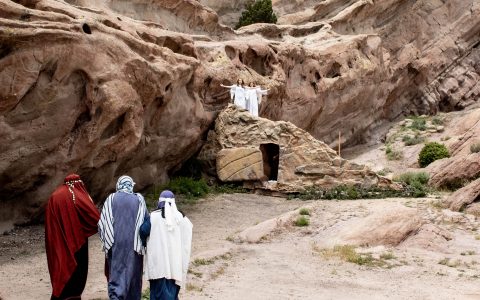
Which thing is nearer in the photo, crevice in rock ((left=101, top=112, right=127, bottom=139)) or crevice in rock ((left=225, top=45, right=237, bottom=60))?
crevice in rock ((left=101, top=112, right=127, bottom=139))

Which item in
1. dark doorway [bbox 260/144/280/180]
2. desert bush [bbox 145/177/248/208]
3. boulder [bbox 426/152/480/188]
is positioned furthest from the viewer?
dark doorway [bbox 260/144/280/180]

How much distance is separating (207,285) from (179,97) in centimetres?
961

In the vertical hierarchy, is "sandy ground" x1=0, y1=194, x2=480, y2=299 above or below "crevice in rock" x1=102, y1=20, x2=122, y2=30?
below

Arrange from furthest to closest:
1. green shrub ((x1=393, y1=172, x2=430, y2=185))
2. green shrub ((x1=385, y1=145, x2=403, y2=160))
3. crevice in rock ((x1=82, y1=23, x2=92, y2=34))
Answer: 1. green shrub ((x1=385, y1=145, x2=403, y2=160))
2. green shrub ((x1=393, y1=172, x2=430, y2=185))
3. crevice in rock ((x1=82, y1=23, x2=92, y2=34))

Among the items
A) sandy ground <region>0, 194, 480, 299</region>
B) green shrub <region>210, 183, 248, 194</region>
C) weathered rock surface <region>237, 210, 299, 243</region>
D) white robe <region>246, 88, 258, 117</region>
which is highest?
white robe <region>246, 88, 258, 117</region>

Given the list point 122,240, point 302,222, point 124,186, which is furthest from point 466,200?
point 122,240

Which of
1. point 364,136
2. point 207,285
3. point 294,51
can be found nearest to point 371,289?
point 207,285

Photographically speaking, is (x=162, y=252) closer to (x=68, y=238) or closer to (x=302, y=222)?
(x=68, y=238)

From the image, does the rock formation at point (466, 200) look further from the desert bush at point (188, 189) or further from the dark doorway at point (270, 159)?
the desert bush at point (188, 189)

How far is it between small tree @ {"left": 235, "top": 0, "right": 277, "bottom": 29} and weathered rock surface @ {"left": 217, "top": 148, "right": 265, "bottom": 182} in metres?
16.7

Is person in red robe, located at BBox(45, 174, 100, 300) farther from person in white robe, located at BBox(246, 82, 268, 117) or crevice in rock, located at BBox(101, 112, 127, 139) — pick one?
person in white robe, located at BBox(246, 82, 268, 117)

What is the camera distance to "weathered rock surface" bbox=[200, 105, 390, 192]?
22844 millimetres

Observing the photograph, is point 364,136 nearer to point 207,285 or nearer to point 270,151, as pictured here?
point 270,151

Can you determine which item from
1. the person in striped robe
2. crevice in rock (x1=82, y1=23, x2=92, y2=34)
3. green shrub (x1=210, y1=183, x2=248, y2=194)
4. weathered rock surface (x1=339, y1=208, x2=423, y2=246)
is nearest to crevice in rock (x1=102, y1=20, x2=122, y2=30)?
crevice in rock (x1=82, y1=23, x2=92, y2=34)
